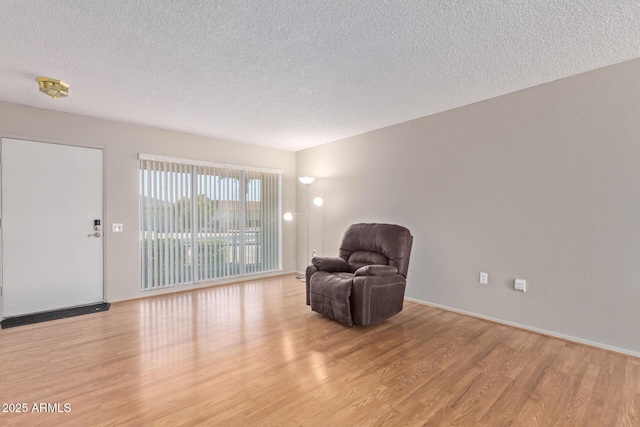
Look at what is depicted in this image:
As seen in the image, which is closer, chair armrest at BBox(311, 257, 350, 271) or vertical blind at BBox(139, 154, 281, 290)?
chair armrest at BBox(311, 257, 350, 271)

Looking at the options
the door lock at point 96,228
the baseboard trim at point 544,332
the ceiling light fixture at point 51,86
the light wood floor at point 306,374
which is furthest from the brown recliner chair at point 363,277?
the ceiling light fixture at point 51,86

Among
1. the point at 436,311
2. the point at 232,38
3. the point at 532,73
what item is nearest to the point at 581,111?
the point at 532,73

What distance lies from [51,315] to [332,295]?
10.9ft

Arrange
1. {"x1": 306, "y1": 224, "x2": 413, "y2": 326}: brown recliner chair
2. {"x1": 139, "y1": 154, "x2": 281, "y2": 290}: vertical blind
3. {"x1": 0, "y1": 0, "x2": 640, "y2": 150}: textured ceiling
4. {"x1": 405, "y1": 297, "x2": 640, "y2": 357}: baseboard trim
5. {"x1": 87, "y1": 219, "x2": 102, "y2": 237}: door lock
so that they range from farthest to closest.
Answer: {"x1": 139, "y1": 154, "x2": 281, "y2": 290}: vertical blind, {"x1": 87, "y1": 219, "x2": 102, "y2": 237}: door lock, {"x1": 306, "y1": 224, "x2": 413, "y2": 326}: brown recliner chair, {"x1": 405, "y1": 297, "x2": 640, "y2": 357}: baseboard trim, {"x1": 0, "y1": 0, "x2": 640, "y2": 150}: textured ceiling

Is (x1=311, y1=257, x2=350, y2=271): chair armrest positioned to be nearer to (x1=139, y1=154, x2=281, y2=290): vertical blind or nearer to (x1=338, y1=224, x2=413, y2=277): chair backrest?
(x1=338, y1=224, x2=413, y2=277): chair backrest

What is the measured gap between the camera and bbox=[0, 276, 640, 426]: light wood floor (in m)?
1.72

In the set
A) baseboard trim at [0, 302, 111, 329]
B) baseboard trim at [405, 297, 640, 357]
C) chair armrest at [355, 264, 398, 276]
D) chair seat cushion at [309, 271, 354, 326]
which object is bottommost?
baseboard trim at [405, 297, 640, 357]

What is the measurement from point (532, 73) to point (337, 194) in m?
3.06

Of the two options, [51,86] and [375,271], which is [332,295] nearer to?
[375,271]

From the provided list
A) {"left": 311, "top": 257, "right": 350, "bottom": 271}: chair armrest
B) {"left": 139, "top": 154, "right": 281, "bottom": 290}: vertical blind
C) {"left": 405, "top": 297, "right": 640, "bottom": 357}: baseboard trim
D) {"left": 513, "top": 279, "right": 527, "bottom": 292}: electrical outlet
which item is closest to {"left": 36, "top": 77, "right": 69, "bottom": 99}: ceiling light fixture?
{"left": 139, "top": 154, "right": 281, "bottom": 290}: vertical blind

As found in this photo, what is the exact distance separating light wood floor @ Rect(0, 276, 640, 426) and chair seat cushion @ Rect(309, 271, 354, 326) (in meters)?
0.13

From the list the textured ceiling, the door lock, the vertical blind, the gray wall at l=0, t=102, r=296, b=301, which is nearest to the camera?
the textured ceiling

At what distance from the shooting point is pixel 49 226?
3.59 metres

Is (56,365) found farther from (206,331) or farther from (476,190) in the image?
(476,190)
